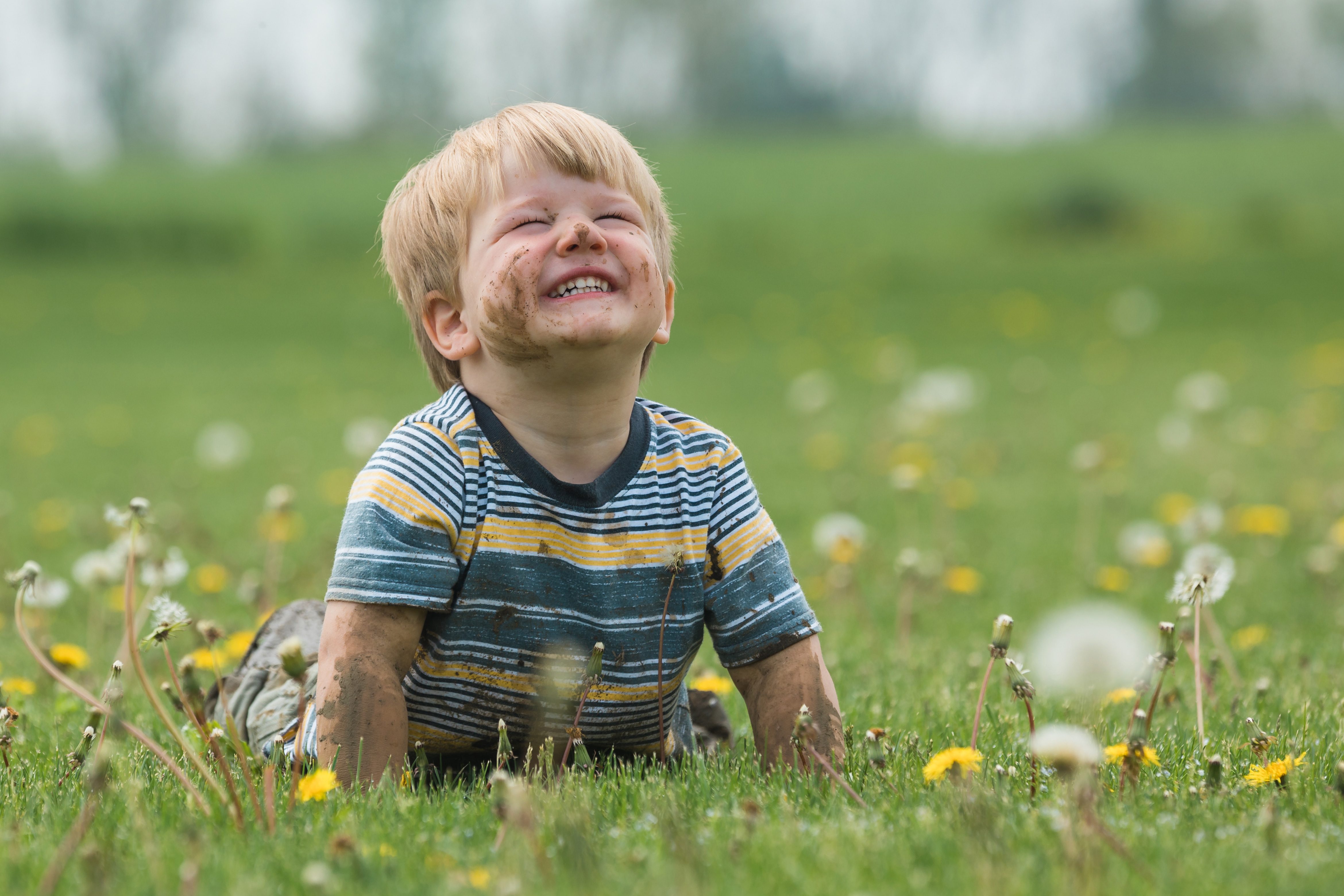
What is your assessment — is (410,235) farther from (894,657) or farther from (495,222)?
(894,657)

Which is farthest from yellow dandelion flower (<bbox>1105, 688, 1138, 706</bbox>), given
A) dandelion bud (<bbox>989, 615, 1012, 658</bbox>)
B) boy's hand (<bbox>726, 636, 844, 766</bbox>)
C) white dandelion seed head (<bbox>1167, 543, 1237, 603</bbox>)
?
dandelion bud (<bbox>989, 615, 1012, 658</bbox>)

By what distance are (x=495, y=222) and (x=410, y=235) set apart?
0.78 ft

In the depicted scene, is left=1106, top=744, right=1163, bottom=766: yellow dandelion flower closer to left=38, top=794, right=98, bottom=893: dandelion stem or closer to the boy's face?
the boy's face

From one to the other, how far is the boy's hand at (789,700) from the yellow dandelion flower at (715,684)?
2.02 feet

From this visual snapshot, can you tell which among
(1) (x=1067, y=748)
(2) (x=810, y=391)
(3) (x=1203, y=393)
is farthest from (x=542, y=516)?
(2) (x=810, y=391)

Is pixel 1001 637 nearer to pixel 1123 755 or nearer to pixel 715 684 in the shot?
pixel 1123 755

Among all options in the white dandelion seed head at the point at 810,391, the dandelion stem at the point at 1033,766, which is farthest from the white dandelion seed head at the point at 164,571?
the white dandelion seed head at the point at 810,391

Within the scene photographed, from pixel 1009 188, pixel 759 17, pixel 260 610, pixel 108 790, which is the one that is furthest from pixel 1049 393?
pixel 759 17

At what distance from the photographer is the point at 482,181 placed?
7.53 feet

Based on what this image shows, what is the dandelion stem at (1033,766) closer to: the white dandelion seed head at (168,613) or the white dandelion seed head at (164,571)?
the white dandelion seed head at (168,613)

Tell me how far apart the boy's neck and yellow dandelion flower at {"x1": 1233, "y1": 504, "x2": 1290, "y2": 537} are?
3.12 metres

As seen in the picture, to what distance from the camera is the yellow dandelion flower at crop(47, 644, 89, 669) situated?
2.99m

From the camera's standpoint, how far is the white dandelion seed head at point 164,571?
271 centimetres

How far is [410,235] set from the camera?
2.43 meters
